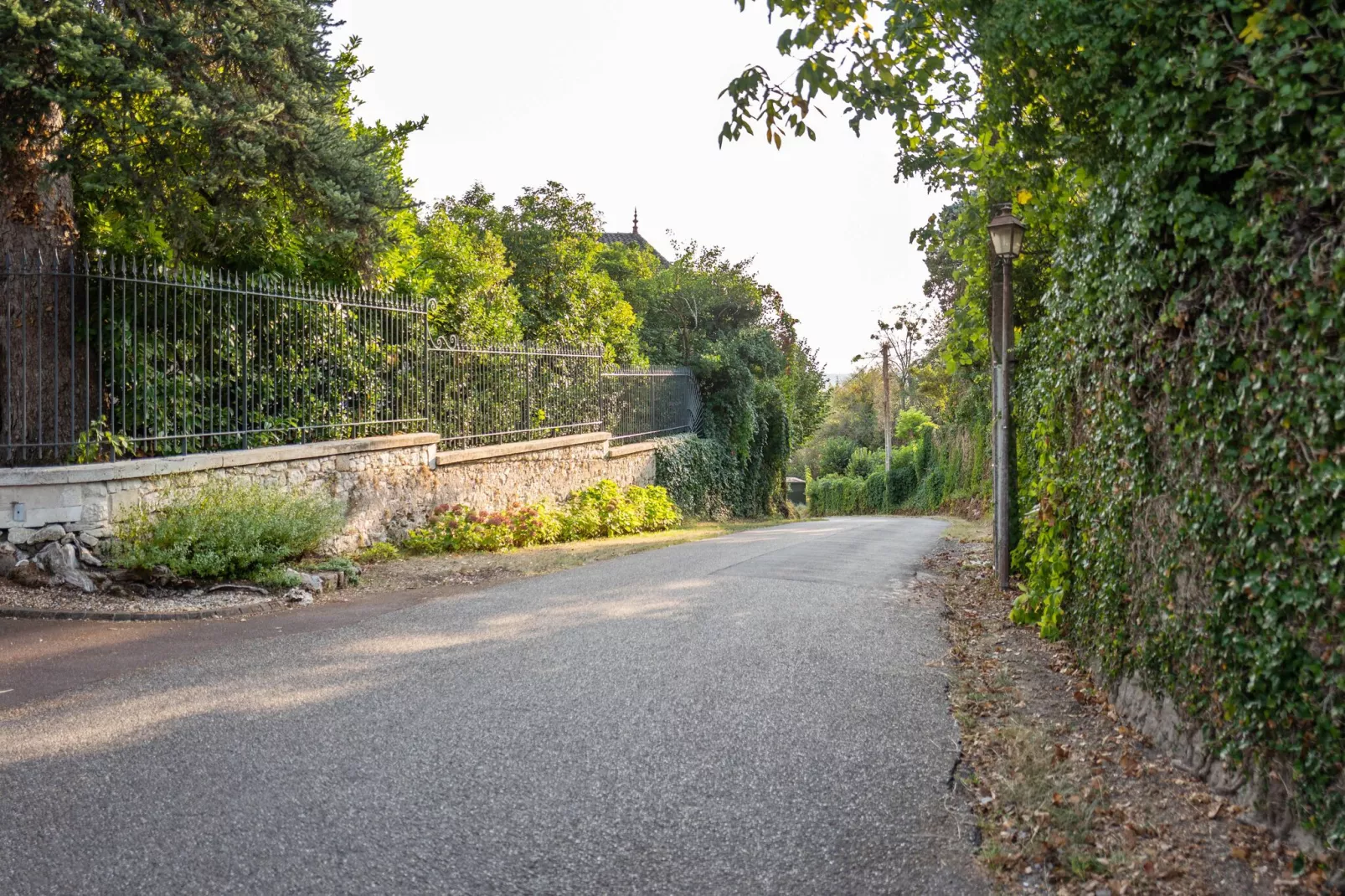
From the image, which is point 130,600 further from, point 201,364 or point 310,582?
point 201,364

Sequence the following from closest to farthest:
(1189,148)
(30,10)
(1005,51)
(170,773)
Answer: (1189,148)
(170,773)
(1005,51)
(30,10)

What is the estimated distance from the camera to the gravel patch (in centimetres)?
813

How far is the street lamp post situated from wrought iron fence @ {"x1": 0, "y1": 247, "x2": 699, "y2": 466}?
7797mm

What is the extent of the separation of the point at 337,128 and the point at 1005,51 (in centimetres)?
801

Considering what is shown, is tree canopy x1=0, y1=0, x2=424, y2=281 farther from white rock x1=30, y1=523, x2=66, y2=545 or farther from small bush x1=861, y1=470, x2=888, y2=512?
small bush x1=861, y1=470, x2=888, y2=512

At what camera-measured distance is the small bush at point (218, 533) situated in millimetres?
8922

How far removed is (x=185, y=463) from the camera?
994cm

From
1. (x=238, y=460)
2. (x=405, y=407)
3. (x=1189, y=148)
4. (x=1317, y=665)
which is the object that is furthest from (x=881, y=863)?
(x=405, y=407)

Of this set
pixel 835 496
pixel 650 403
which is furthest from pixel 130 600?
pixel 835 496

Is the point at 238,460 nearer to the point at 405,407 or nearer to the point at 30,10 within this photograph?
the point at 405,407

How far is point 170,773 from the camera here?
442 cm

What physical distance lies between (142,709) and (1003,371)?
756cm

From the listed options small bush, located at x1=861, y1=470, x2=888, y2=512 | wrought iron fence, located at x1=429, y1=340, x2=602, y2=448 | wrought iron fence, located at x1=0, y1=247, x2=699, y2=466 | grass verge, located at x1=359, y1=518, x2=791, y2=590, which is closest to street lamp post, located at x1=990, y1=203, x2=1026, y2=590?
grass verge, located at x1=359, y1=518, x2=791, y2=590

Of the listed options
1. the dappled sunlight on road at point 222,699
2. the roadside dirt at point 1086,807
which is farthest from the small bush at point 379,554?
the roadside dirt at point 1086,807
